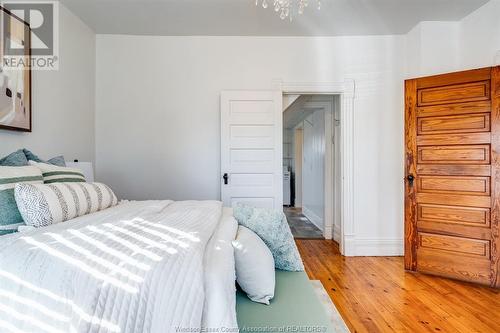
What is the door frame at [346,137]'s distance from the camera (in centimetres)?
338

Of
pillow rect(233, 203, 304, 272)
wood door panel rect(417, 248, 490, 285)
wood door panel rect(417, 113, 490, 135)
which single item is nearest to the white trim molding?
wood door panel rect(417, 248, 490, 285)

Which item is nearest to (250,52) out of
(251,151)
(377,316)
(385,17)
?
(251,151)

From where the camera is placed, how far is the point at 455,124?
266 centimetres

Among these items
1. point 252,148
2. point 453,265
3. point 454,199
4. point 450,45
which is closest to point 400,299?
point 453,265

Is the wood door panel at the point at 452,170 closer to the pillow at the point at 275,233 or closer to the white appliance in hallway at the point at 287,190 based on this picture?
the pillow at the point at 275,233

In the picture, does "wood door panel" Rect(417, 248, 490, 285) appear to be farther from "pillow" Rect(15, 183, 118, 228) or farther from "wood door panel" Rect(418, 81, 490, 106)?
"pillow" Rect(15, 183, 118, 228)

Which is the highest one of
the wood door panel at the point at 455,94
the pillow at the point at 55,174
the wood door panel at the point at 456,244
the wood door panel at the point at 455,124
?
the wood door panel at the point at 455,94

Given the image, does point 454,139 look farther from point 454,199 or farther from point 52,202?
point 52,202

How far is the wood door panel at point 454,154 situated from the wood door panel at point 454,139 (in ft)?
0.13

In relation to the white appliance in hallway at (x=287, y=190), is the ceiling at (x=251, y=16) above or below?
above

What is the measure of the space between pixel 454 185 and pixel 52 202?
3.17 metres

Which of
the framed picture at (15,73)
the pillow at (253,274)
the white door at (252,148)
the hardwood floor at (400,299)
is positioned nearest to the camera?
the pillow at (253,274)

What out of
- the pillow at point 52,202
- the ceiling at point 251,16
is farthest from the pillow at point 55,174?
the ceiling at point 251,16

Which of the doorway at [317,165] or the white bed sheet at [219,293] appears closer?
the white bed sheet at [219,293]
